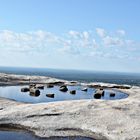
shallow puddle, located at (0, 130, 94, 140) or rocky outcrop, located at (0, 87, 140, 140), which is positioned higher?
rocky outcrop, located at (0, 87, 140, 140)

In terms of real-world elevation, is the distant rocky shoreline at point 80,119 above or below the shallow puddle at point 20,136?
above

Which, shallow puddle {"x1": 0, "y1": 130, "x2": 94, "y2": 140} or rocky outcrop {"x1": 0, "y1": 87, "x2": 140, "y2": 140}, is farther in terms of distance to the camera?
rocky outcrop {"x1": 0, "y1": 87, "x2": 140, "y2": 140}

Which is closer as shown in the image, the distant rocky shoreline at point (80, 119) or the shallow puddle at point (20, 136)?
the shallow puddle at point (20, 136)

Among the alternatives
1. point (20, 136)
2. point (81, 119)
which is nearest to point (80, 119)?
point (81, 119)

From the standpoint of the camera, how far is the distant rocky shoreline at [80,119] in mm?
40438

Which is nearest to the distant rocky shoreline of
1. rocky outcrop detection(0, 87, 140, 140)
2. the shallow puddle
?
rocky outcrop detection(0, 87, 140, 140)

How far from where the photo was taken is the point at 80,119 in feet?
146

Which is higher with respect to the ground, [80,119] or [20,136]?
[80,119]

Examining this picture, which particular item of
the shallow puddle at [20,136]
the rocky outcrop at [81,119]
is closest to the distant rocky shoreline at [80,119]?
the rocky outcrop at [81,119]

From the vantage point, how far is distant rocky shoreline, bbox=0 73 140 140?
133ft

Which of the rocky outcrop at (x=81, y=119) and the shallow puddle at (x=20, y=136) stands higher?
the rocky outcrop at (x=81, y=119)

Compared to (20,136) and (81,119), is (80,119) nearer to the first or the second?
(81,119)

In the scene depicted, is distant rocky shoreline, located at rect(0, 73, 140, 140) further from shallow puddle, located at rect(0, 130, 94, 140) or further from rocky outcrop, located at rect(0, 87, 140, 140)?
shallow puddle, located at rect(0, 130, 94, 140)

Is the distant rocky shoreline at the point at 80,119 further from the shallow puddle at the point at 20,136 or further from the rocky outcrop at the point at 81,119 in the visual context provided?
the shallow puddle at the point at 20,136
